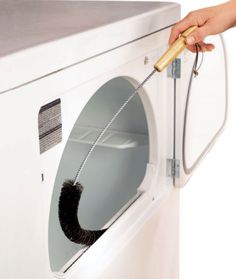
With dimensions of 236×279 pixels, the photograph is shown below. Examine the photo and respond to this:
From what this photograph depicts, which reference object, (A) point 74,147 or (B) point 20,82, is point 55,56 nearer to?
(B) point 20,82

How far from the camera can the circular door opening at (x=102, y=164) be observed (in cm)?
178

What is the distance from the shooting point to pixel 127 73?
4.55 ft

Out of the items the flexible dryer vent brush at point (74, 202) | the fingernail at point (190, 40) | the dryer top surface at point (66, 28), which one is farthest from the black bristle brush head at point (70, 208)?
the fingernail at point (190, 40)

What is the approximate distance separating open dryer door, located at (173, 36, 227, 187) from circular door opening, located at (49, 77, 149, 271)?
0.40 feet

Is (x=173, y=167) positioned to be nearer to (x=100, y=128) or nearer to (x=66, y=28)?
(x=100, y=128)

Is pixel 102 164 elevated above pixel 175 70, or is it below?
below

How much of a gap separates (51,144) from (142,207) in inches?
22.1

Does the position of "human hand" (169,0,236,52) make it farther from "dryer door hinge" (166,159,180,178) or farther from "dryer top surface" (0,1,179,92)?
"dryer door hinge" (166,159,180,178)

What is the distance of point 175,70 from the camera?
1644mm

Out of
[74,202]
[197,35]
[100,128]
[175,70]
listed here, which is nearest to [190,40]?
[197,35]

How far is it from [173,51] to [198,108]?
1.78ft

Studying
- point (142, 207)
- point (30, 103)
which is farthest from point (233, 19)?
point (30, 103)

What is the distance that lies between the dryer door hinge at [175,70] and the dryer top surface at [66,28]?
0.12 metres

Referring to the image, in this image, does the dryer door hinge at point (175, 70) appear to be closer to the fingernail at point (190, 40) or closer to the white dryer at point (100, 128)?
the white dryer at point (100, 128)
